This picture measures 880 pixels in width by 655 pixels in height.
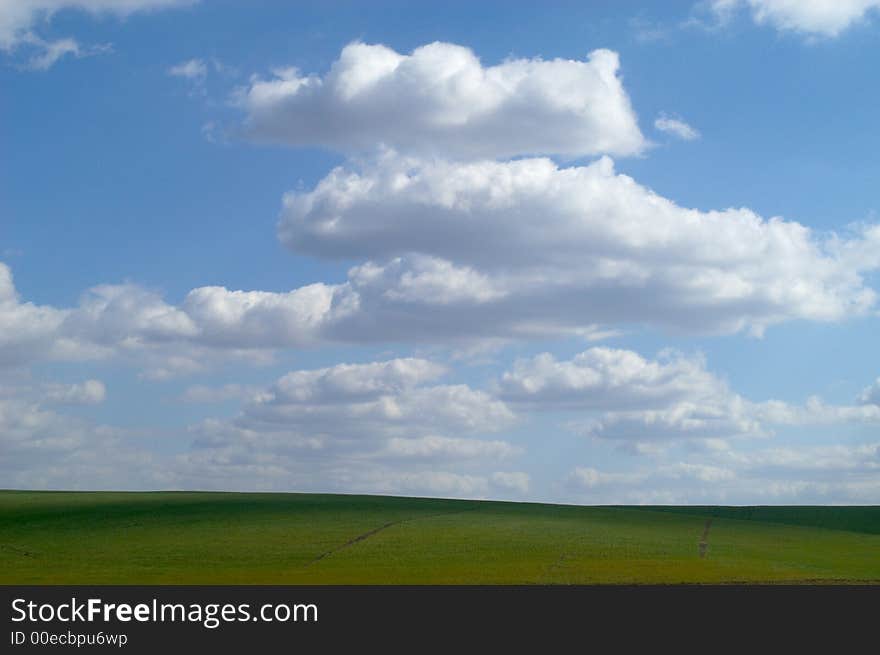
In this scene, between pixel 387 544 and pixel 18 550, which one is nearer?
pixel 18 550

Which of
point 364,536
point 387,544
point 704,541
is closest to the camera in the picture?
point 387,544

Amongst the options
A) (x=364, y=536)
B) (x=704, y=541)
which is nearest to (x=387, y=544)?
(x=364, y=536)

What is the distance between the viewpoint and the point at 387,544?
5578 cm

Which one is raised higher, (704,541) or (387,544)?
(387,544)

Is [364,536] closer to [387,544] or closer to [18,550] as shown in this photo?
[387,544]

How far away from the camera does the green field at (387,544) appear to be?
149ft

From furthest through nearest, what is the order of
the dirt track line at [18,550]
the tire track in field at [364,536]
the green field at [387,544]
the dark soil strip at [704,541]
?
the dark soil strip at [704,541] → the dirt track line at [18,550] → the tire track in field at [364,536] → the green field at [387,544]

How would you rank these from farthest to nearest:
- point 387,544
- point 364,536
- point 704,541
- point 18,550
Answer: point 704,541
point 364,536
point 387,544
point 18,550

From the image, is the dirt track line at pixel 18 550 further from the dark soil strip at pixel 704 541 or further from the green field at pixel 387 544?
the dark soil strip at pixel 704 541

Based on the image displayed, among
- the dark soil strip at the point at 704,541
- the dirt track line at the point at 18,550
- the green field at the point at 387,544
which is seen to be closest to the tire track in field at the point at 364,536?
the green field at the point at 387,544

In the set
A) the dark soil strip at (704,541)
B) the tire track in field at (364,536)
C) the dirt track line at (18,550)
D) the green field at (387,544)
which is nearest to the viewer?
the green field at (387,544)
